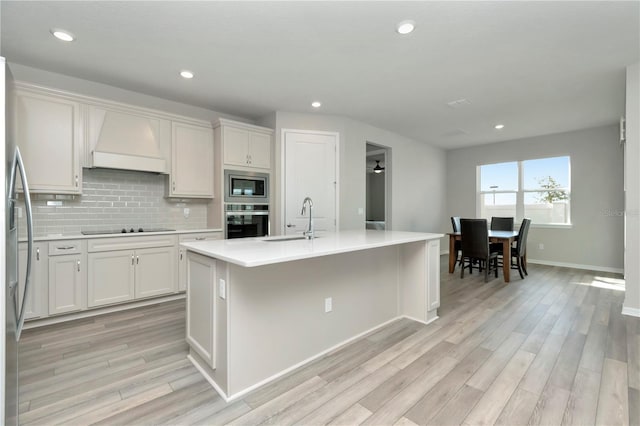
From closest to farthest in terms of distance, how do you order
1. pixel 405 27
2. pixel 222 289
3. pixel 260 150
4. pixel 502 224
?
pixel 222 289, pixel 405 27, pixel 260 150, pixel 502 224

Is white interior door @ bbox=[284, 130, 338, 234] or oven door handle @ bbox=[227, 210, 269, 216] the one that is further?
white interior door @ bbox=[284, 130, 338, 234]

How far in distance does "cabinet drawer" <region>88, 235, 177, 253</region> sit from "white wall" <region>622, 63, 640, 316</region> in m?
5.12

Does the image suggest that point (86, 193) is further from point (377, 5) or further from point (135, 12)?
point (377, 5)

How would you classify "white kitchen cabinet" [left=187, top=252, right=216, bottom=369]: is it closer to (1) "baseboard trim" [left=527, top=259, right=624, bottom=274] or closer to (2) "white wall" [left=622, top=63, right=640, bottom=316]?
(2) "white wall" [left=622, top=63, right=640, bottom=316]

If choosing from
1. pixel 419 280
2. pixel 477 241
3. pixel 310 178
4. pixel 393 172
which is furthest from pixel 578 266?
pixel 310 178

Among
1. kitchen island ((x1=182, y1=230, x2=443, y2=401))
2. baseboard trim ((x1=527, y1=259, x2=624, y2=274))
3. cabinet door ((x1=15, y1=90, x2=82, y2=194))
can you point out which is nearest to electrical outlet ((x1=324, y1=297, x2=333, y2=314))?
kitchen island ((x1=182, y1=230, x2=443, y2=401))

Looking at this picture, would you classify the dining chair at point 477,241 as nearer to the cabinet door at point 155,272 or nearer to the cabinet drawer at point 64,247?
the cabinet door at point 155,272

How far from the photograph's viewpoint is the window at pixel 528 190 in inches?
236

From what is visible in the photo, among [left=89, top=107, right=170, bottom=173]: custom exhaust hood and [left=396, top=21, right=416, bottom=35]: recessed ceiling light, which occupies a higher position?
[left=396, top=21, right=416, bottom=35]: recessed ceiling light

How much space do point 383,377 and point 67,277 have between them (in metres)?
3.11

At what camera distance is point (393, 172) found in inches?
237

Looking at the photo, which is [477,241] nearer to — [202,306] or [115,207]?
[202,306]

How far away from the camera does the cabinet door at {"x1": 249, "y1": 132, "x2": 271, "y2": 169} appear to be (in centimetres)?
433

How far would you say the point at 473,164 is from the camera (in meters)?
7.17
